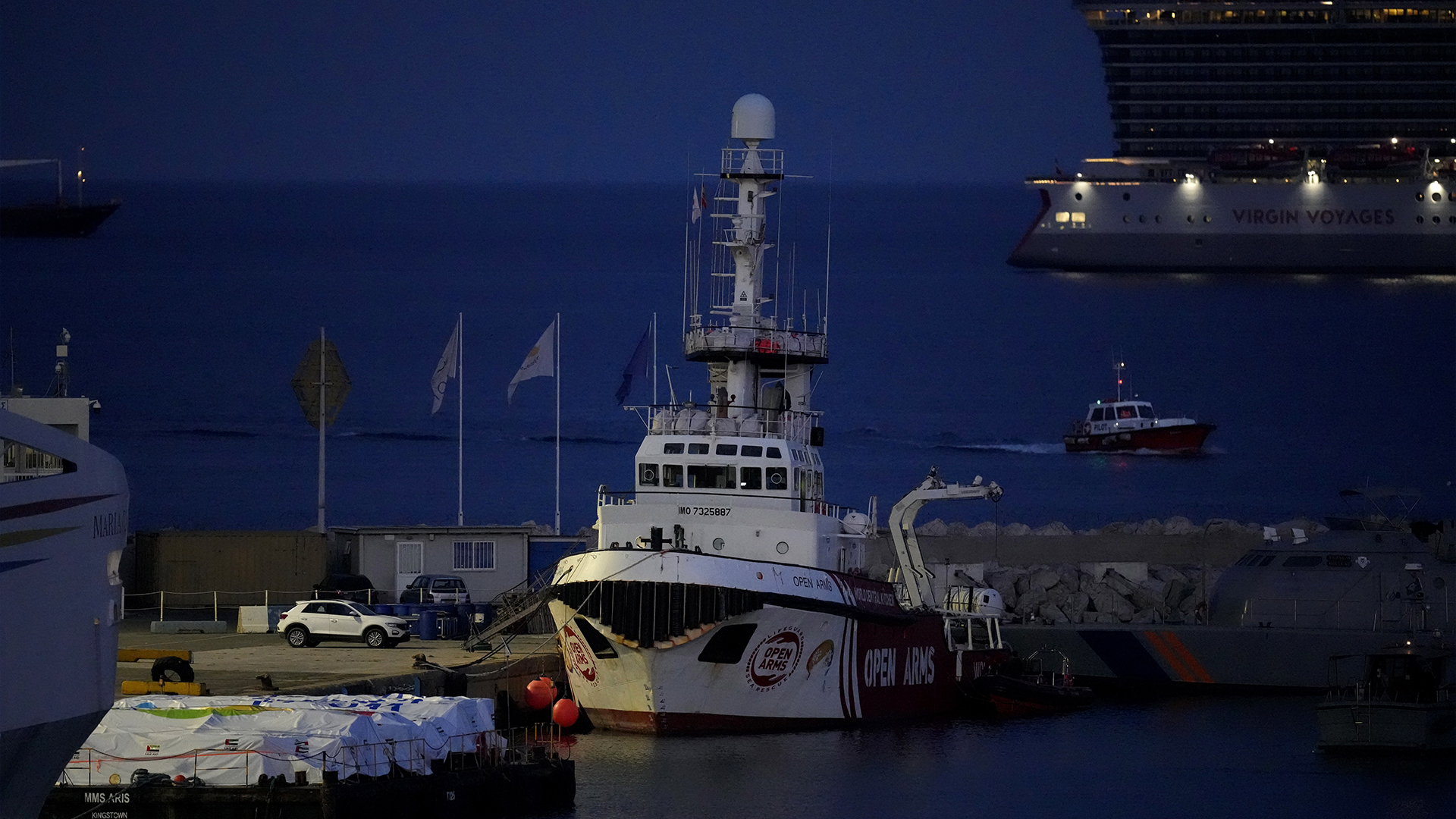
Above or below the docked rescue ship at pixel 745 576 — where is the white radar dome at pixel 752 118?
above

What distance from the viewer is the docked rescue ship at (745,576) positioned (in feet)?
100

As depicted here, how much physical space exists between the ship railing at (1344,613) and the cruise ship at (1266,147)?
97.4 m

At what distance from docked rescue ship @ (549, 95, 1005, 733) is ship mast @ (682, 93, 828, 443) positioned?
0.04 metres

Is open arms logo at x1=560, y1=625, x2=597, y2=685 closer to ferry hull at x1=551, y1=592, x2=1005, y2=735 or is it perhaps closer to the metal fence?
ferry hull at x1=551, y1=592, x2=1005, y2=735

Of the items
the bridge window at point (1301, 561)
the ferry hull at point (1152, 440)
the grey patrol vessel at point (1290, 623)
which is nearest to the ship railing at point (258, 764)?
the grey patrol vessel at point (1290, 623)

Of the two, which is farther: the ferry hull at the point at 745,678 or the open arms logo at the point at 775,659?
the open arms logo at the point at 775,659

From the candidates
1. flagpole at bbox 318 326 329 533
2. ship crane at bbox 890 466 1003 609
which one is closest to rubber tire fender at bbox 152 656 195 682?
ship crane at bbox 890 466 1003 609

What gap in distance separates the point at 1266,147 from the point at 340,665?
12303cm

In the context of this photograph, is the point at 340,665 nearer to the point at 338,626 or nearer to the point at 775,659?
the point at 338,626

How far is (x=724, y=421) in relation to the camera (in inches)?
1346

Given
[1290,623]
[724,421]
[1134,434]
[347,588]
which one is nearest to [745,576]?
[724,421]

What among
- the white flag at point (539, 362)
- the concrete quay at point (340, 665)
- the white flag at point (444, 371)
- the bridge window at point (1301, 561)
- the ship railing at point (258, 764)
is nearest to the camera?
the ship railing at point (258, 764)

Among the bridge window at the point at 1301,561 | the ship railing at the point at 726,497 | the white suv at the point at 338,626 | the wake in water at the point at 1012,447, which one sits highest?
the wake in water at the point at 1012,447

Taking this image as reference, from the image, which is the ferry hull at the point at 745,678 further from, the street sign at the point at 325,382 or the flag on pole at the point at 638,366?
the street sign at the point at 325,382
